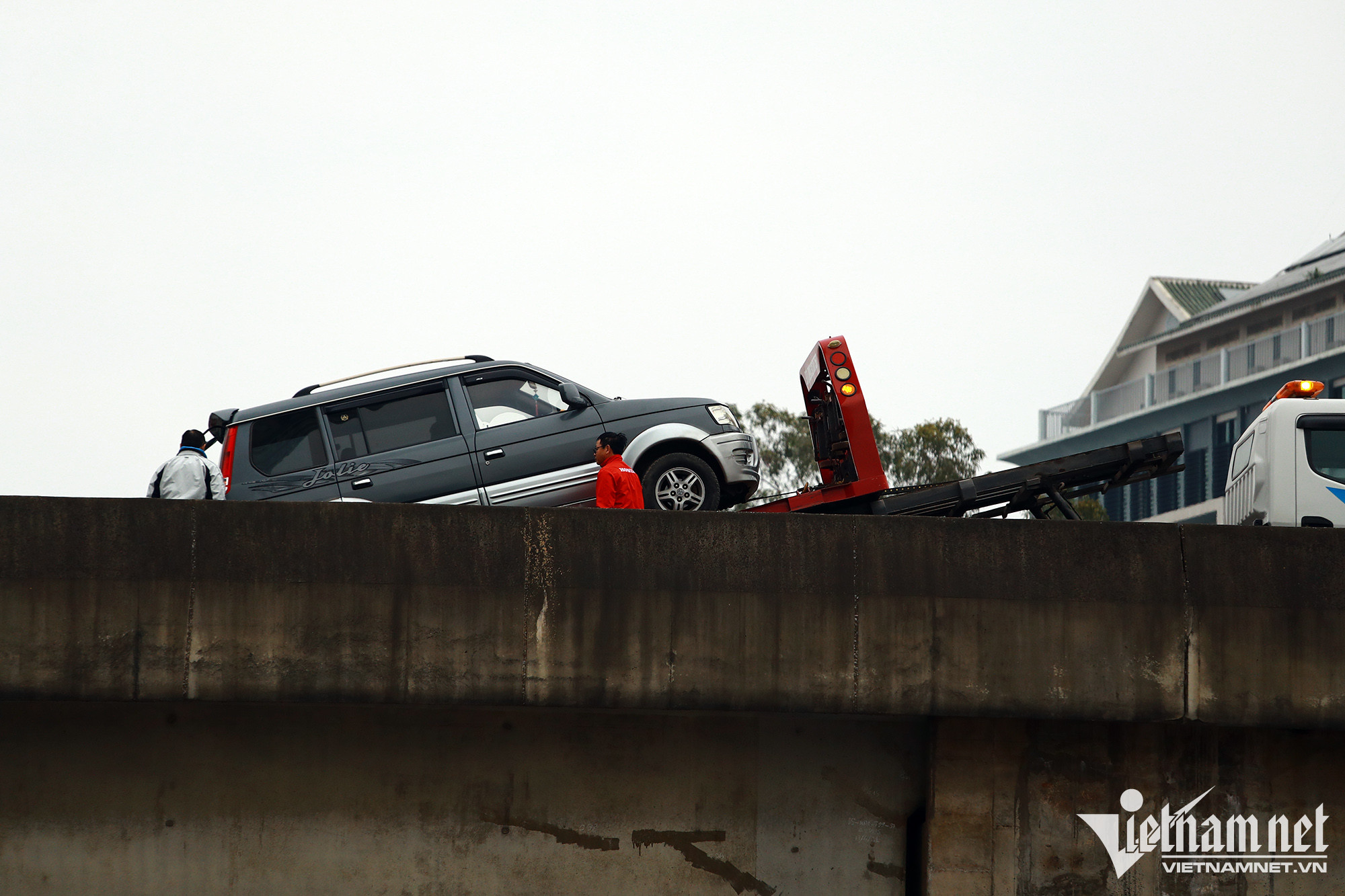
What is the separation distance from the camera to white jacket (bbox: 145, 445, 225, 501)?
33.7 feet

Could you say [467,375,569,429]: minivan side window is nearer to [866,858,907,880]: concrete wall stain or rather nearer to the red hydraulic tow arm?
the red hydraulic tow arm

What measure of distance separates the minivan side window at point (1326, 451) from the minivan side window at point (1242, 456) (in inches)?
25.8

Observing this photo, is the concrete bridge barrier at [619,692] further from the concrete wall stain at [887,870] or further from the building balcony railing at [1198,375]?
the building balcony railing at [1198,375]

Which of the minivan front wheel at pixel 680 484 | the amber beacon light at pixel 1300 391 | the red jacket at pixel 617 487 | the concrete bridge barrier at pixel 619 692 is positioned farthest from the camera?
the amber beacon light at pixel 1300 391

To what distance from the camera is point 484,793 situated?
26.9 feet

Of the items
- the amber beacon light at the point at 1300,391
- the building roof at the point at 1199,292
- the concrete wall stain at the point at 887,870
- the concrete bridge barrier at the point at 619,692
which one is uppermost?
the building roof at the point at 1199,292

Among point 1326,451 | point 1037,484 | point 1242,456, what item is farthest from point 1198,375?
point 1037,484

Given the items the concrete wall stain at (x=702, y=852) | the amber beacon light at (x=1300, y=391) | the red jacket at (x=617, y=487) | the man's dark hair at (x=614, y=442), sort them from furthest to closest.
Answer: the amber beacon light at (x=1300, y=391) < the man's dark hair at (x=614, y=442) < the red jacket at (x=617, y=487) < the concrete wall stain at (x=702, y=852)

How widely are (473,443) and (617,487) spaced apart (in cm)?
165

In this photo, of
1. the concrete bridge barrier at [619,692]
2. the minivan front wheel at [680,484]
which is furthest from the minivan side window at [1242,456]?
the minivan front wheel at [680,484]

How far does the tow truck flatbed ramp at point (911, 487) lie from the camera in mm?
11070

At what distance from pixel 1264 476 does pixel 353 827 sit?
26.7 ft

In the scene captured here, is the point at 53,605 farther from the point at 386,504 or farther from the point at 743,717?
the point at 743,717

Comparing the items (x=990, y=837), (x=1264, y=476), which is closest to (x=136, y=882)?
(x=990, y=837)
